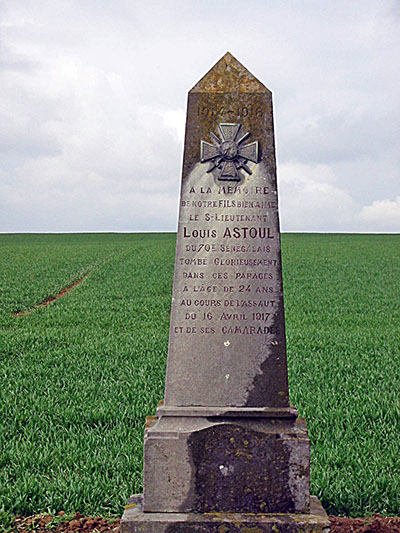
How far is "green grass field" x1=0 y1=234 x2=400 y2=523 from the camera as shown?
218 inches

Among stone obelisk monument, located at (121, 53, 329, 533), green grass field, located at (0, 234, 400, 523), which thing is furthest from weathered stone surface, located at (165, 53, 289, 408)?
green grass field, located at (0, 234, 400, 523)

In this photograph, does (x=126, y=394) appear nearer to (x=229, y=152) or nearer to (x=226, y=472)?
(x=226, y=472)

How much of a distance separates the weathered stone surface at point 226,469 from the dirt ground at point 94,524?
20.7 inches

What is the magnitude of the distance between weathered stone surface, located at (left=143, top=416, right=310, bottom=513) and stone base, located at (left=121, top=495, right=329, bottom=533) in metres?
0.07

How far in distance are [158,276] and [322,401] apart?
18.2 m

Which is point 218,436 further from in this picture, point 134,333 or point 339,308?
point 339,308

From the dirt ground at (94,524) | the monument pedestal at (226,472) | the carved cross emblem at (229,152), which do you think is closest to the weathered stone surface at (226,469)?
the monument pedestal at (226,472)

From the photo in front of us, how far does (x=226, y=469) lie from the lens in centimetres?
465

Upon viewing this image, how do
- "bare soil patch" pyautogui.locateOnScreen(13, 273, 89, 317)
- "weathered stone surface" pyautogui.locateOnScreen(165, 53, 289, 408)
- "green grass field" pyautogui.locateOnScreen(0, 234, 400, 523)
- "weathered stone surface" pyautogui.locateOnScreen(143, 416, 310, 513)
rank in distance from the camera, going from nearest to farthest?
1. "weathered stone surface" pyautogui.locateOnScreen(143, 416, 310, 513)
2. "weathered stone surface" pyautogui.locateOnScreen(165, 53, 289, 408)
3. "green grass field" pyautogui.locateOnScreen(0, 234, 400, 523)
4. "bare soil patch" pyautogui.locateOnScreen(13, 273, 89, 317)

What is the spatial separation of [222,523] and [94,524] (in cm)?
117

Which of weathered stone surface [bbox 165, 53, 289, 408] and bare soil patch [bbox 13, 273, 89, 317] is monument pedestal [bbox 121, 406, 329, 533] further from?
bare soil patch [bbox 13, 273, 89, 317]

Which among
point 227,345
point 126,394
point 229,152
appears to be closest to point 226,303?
point 227,345

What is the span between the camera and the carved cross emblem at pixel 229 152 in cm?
486

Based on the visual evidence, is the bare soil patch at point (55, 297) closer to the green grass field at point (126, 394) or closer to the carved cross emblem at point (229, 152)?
the green grass field at point (126, 394)
